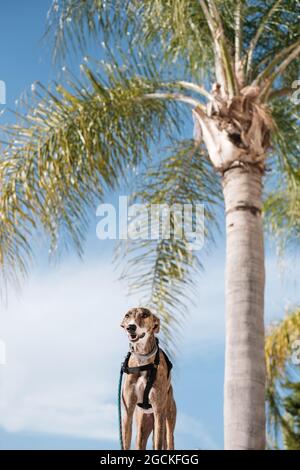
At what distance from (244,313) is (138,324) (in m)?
2.51

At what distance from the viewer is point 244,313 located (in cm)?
643

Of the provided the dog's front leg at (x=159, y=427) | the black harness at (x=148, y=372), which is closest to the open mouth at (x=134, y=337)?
the black harness at (x=148, y=372)

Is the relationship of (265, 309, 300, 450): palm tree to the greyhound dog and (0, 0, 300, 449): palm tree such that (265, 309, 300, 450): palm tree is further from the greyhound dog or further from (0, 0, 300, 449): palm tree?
the greyhound dog

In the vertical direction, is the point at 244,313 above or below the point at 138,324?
above

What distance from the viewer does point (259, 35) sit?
868 centimetres

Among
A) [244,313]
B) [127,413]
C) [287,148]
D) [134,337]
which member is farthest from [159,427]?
[287,148]

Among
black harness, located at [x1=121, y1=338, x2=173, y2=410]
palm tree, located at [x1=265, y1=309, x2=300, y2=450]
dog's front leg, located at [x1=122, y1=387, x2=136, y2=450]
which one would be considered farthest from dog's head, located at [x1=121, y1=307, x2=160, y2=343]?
palm tree, located at [x1=265, y1=309, x2=300, y2=450]

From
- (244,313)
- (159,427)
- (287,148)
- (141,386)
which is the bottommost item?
(159,427)

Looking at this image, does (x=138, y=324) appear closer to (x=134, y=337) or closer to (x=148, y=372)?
(x=134, y=337)

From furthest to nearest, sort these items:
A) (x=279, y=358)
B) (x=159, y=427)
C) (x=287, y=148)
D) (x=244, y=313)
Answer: (x=279, y=358), (x=287, y=148), (x=244, y=313), (x=159, y=427)

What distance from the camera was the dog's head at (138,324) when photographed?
407cm
